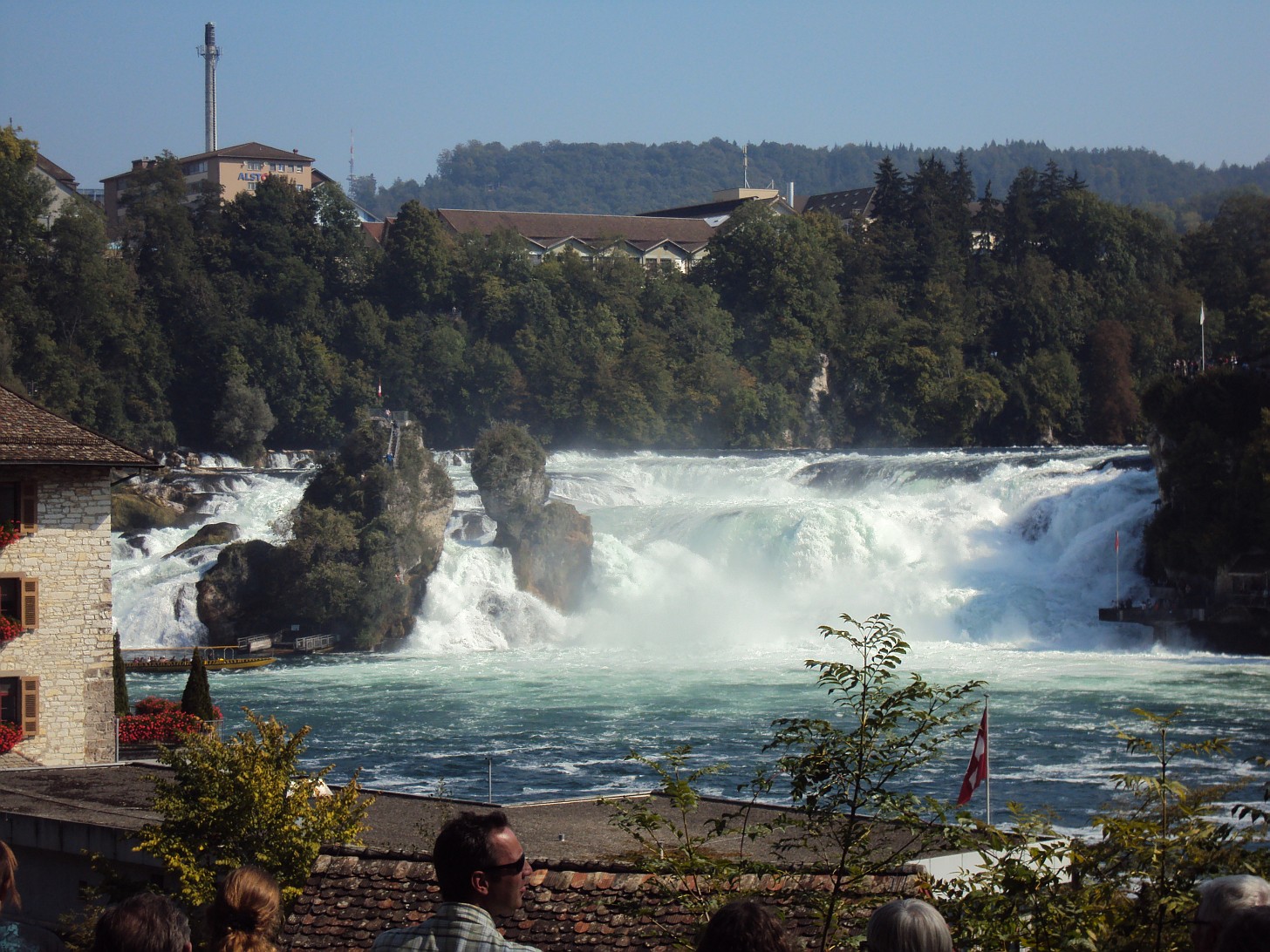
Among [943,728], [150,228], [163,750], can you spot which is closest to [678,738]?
[943,728]

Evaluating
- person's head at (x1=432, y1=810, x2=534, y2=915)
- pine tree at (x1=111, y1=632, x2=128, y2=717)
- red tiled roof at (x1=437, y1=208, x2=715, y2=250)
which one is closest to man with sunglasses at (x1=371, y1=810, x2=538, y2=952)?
person's head at (x1=432, y1=810, x2=534, y2=915)

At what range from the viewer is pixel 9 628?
813 inches

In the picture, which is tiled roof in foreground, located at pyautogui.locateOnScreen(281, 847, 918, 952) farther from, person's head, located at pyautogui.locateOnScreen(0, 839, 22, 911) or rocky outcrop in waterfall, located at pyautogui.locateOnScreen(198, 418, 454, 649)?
rocky outcrop in waterfall, located at pyautogui.locateOnScreen(198, 418, 454, 649)

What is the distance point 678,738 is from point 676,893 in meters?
22.8

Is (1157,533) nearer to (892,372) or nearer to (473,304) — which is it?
(892,372)

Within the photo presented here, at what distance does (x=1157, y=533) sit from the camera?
149ft

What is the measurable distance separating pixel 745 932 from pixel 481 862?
85 cm

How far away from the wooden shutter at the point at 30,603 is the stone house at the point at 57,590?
1 centimetres

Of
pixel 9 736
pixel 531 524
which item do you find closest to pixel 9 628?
pixel 9 736

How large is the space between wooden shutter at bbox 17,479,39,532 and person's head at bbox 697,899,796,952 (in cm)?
1785

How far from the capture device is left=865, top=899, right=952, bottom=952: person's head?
4.97 metres

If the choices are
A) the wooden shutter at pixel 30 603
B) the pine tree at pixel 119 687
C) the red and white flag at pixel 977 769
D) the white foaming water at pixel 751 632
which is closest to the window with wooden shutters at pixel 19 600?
the wooden shutter at pixel 30 603

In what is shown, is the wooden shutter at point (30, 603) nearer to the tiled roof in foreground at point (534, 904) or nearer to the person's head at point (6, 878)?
the tiled roof in foreground at point (534, 904)

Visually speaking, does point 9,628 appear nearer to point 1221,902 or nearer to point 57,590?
point 57,590
